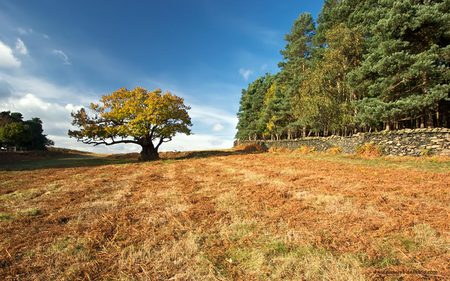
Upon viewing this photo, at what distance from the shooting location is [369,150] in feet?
62.7

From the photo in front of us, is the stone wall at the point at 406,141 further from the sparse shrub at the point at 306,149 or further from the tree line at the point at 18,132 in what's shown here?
the tree line at the point at 18,132

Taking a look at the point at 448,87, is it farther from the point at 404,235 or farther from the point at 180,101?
the point at 180,101

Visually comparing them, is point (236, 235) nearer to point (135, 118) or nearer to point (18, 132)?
point (135, 118)

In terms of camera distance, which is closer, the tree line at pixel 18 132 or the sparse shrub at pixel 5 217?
the sparse shrub at pixel 5 217

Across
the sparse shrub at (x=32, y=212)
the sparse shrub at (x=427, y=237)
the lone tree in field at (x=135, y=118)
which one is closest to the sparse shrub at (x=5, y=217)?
the sparse shrub at (x=32, y=212)

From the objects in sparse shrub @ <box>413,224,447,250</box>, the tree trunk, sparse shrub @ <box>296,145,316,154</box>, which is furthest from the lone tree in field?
sparse shrub @ <box>413,224,447,250</box>

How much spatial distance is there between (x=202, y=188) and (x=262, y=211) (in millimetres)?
3698

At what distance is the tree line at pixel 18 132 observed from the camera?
122ft

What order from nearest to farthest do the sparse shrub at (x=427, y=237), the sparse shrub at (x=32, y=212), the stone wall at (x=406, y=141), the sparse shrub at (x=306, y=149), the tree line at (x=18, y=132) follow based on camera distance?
the sparse shrub at (x=427, y=237) < the sparse shrub at (x=32, y=212) < the stone wall at (x=406, y=141) < the sparse shrub at (x=306, y=149) < the tree line at (x=18, y=132)

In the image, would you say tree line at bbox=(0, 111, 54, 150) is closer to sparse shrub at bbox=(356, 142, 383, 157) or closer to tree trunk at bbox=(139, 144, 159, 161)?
tree trunk at bbox=(139, 144, 159, 161)

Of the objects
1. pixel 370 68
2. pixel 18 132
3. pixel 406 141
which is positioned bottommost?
pixel 406 141

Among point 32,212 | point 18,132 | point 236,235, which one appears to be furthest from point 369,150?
point 18,132

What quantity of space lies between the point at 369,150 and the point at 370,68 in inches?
259

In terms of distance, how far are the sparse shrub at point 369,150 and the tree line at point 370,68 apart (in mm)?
2105
